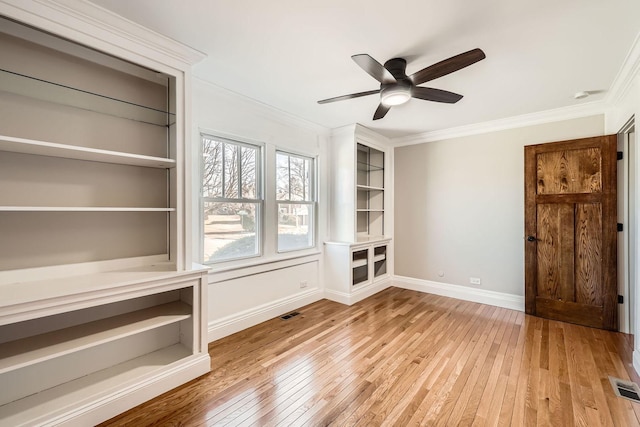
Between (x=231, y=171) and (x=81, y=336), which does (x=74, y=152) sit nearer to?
(x=81, y=336)

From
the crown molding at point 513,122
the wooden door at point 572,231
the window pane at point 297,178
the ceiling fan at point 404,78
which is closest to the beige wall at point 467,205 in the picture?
the crown molding at point 513,122

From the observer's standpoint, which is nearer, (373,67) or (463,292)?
(373,67)

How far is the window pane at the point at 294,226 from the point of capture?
12.2 ft

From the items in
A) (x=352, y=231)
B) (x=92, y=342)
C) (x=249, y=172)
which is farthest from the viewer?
(x=352, y=231)

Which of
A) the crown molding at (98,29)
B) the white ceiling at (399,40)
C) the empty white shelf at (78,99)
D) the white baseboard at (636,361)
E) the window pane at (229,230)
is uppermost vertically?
the white ceiling at (399,40)

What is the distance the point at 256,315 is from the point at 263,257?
686 millimetres

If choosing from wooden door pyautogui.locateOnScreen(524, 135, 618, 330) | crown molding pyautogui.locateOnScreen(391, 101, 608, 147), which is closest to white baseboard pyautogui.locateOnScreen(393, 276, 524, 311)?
wooden door pyautogui.locateOnScreen(524, 135, 618, 330)

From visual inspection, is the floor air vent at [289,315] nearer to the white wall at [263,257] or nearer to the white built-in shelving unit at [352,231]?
the white wall at [263,257]

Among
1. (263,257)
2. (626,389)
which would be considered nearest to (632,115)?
(626,389)

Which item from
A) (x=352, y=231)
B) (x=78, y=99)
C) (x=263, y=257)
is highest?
(x=78, y=99)

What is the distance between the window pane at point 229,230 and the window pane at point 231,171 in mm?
138

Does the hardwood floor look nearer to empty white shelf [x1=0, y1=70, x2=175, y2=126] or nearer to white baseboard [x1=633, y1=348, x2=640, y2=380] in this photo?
white baseboard [x1=633, y1=348, x2=640, y2=380]

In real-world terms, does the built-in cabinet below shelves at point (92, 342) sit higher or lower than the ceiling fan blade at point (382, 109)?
lower

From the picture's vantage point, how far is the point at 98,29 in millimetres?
1811
